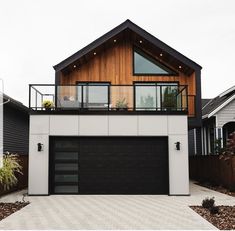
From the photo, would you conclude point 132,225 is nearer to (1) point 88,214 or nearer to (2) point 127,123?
(1) point 88,214

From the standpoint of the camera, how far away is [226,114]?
19.5m

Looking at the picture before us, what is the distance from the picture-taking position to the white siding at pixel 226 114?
19.4m

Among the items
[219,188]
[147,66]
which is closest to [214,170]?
[219,188]

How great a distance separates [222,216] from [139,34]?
34.2 ft

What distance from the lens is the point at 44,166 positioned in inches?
580

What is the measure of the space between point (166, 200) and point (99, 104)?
15.4 ft

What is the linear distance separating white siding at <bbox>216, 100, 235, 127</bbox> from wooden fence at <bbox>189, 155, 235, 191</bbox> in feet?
6.37

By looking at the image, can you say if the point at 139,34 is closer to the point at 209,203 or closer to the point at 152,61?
the point at 152,61

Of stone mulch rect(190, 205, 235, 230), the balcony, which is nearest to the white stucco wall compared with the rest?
the balcony

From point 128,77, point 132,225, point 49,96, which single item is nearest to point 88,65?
A: point 128,77

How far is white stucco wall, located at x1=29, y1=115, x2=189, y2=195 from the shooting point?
14.8 m

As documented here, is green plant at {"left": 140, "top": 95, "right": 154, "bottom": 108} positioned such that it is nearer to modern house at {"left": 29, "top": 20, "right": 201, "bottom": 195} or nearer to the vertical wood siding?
modern house at {"left": 29, "top": 20, "right": 201, "bottom": 195}

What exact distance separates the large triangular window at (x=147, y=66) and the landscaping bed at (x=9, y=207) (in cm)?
921

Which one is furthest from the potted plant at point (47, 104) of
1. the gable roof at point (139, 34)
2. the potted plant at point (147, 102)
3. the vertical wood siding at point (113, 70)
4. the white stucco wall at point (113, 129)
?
the potted plant at point (147, 102)
